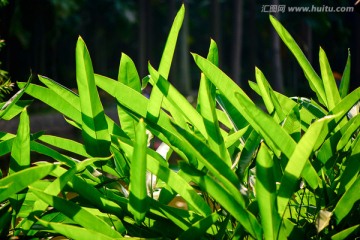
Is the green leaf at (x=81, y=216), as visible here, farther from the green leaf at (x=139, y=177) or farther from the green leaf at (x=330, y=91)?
the green leaf at (x=330, y=91)

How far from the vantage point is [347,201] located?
150 cm

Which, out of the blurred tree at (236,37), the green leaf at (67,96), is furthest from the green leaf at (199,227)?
the blurred tree at (236,37)

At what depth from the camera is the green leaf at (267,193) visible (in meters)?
1.38

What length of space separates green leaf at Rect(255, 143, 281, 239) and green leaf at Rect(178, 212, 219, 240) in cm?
13

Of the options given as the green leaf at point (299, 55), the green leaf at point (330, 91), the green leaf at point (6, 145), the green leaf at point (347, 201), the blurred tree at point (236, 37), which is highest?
the blurred tree at point (236, 37)

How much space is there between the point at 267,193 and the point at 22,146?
687 mm

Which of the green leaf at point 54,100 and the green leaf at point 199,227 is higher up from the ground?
the green leaf at point 54,100

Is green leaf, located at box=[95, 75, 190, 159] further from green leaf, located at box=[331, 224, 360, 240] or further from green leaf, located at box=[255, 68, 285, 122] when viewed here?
green leaf, located at box=[331, 224, 360, 240]

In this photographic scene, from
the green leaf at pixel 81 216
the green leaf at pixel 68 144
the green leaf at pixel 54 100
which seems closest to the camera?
the green leaf at pixel 81 216

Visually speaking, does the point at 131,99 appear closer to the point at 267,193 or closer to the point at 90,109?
the point at 90,109

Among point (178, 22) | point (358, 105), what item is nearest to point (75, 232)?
point (178, 22)

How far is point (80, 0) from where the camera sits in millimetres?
19422

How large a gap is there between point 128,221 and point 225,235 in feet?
0.93

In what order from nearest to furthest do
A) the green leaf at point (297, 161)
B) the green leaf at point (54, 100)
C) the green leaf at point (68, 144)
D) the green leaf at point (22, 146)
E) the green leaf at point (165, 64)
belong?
the green leaf at point (297, 161) < the green leaf at point (22, 146) < the green leaf at point (165, 64) < the green leaf at point (54, 100) < the green leaf at point (68, 144)
